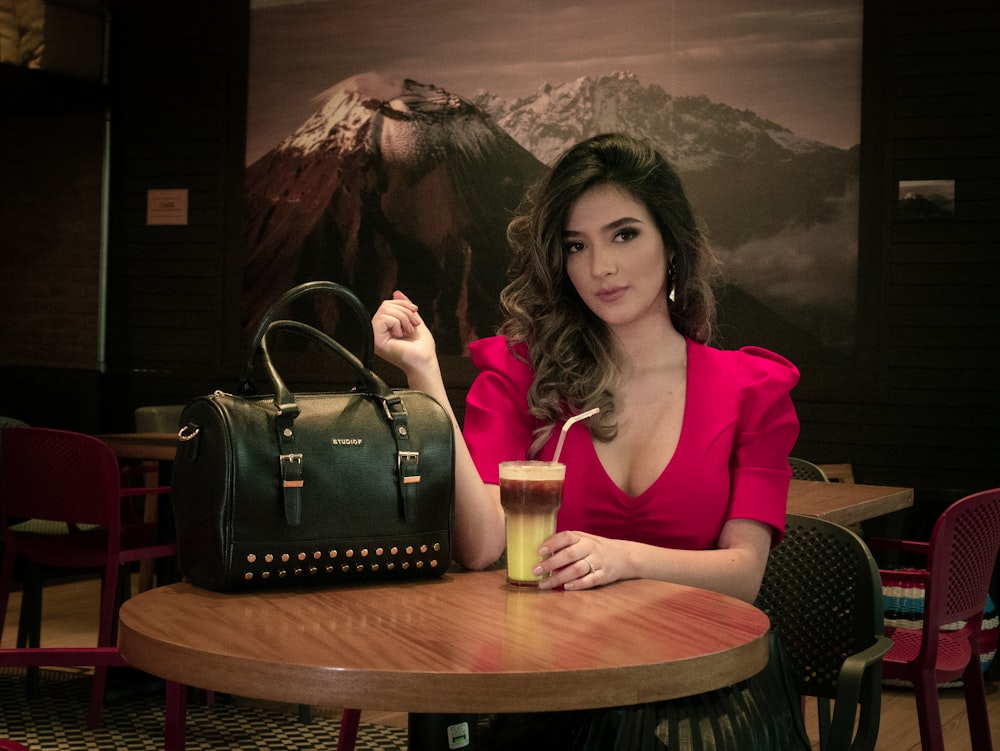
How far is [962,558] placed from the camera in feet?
9.25

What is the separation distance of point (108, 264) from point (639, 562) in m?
6.22

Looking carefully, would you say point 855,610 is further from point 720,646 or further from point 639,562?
point 720,646

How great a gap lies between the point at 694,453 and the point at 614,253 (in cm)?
36

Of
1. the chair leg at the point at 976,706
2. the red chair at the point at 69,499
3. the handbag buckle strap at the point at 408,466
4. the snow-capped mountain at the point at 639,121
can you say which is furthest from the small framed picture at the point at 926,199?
the handbag buckle strap at the point at 408,466

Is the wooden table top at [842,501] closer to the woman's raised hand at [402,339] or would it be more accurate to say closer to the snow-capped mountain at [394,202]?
the woman's raised hand at [402,339]

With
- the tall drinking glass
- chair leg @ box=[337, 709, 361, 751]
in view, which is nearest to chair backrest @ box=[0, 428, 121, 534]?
chair leg @ box=[337, 709, 361, 751]

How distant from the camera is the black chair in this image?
6.45ft

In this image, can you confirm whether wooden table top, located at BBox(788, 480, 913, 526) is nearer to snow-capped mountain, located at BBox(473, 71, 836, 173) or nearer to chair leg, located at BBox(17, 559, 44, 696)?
snow-capped mountain, located at BBox(473, 71, 836, 173)

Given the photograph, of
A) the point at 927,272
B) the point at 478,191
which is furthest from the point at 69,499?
the point at 927,272

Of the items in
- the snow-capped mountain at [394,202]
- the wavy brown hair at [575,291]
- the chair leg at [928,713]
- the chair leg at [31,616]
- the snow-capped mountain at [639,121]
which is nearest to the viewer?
the wavy brown hair at [575,291]

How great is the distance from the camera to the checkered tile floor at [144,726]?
3723 millimetres

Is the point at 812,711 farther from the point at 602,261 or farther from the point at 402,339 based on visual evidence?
the point at 402,339

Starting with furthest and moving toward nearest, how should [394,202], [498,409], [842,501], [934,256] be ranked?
[394,202] < [934,256] < [842,501] < [498,409]

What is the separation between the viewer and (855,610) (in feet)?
6.52
